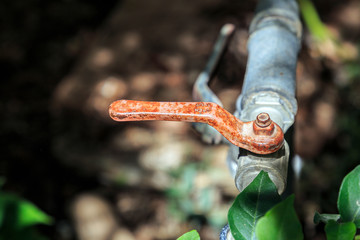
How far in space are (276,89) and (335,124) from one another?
1.77m

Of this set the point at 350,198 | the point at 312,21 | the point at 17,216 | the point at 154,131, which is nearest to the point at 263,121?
the point at 350,198

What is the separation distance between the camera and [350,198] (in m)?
0.61

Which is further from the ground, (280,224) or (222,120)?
(222,120)

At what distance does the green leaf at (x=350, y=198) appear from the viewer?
2.00 ft

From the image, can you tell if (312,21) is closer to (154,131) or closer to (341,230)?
(154,131)

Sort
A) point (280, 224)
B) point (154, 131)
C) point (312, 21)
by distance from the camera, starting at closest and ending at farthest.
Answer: point (280, 224) < point (154, 131) < point (312, 21)

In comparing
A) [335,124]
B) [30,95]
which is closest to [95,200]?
[30,95]

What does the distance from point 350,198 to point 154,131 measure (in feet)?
5.73

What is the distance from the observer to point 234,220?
61cm

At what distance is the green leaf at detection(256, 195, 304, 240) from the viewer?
53cm

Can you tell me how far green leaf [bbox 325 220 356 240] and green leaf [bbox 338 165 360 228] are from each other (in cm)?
6

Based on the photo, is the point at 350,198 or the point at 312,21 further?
the point at 312,21

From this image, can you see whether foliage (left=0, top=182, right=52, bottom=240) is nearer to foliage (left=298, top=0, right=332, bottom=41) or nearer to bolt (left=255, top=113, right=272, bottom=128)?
bolt (left=255, top=113, right=272, bottom=128)

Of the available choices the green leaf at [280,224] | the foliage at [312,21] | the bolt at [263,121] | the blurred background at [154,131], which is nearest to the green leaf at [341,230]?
the green leaf at [280,224]
